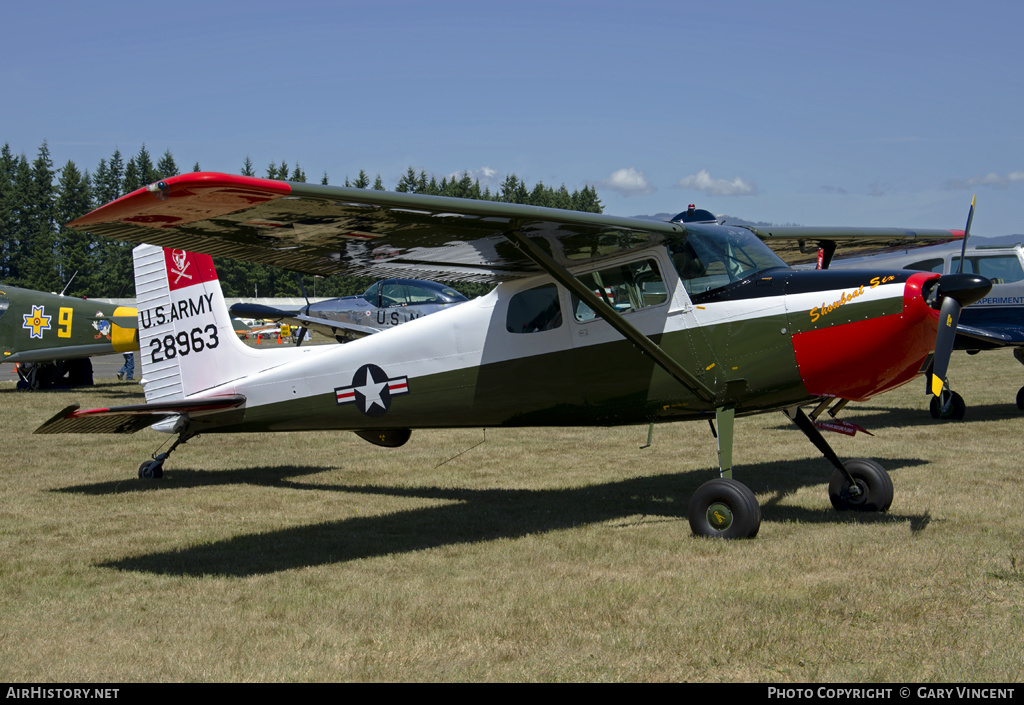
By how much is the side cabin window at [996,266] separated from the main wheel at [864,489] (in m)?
11.0

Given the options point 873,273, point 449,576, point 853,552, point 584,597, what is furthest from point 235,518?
point 873,273

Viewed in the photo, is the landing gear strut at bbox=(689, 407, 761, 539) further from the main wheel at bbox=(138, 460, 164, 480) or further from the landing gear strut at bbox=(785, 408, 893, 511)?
the main wheel at bbox=(138, 460, 164, 480)

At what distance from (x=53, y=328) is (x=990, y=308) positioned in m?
22.0

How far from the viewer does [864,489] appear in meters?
8.12

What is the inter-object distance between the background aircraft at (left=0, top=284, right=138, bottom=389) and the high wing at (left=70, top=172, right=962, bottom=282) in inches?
653

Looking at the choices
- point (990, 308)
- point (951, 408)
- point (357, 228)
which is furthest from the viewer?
point (990, 308)

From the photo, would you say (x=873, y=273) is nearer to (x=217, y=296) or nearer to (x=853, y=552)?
(x=853, y=552)

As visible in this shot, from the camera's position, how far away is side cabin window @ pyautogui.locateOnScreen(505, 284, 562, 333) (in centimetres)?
821

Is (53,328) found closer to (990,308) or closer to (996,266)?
(990,308)

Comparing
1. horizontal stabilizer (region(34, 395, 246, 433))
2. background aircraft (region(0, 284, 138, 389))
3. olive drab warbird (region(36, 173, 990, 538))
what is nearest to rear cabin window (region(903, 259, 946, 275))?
olive drab warbird (region(36, 173, 990, 538))

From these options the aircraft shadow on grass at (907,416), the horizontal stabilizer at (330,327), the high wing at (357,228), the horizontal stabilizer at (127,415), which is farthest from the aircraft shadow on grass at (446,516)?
the horizontal stabilizer at (330,327)

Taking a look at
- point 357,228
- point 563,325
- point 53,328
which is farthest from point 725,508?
point 53,328

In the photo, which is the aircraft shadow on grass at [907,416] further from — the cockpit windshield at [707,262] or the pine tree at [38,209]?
the pine tree at [38,209]

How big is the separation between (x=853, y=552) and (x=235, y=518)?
5680mm
